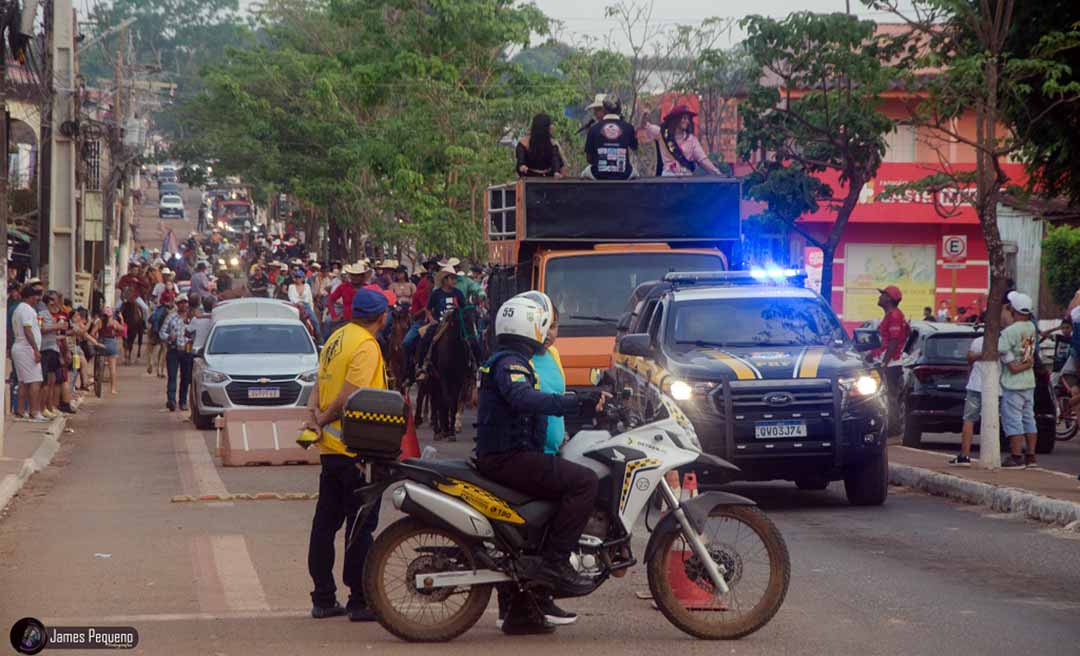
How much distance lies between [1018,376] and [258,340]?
38.6 feet

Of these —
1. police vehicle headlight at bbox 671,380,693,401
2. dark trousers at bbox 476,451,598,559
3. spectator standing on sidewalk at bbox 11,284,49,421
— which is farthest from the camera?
spectator standing on sidewalk at bbox 11,284,49,421

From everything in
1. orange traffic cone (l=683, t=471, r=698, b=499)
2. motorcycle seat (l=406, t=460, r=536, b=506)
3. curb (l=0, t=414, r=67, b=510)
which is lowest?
curb (l=0, t=414, r=67, b=510)

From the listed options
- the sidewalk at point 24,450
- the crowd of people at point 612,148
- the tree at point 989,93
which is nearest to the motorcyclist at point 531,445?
the sidewalk at point 24,450

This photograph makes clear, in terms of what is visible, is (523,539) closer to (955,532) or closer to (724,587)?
(724,587)

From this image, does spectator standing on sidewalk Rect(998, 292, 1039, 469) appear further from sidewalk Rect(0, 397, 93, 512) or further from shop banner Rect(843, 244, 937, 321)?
shop banner Rect(843, 244, 937, 321)

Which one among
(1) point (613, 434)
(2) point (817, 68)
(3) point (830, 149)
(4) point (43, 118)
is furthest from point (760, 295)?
(4) point (43, 118)

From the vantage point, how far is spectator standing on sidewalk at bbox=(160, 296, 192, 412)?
88.6 feet

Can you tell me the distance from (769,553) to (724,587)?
11.8 inches

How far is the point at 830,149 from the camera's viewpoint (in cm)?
2997

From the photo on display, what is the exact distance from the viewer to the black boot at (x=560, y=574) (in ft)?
28.6

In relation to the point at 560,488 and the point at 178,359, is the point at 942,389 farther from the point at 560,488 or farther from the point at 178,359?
the point at 560,488

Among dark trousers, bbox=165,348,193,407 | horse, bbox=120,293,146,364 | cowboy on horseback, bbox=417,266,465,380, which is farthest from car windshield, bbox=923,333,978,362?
horse, bbox=120,293,146,364

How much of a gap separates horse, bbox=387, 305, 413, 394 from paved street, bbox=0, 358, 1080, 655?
763 centimetres

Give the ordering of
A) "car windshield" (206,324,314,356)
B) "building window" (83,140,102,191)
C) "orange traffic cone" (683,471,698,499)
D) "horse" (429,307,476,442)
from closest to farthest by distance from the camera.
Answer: "orange traffic cone" (683,471,698,499) → "horse" (429,307,476,442) → "car windshield" (206,324,314,356) → "building window" (83,140,102,191)
